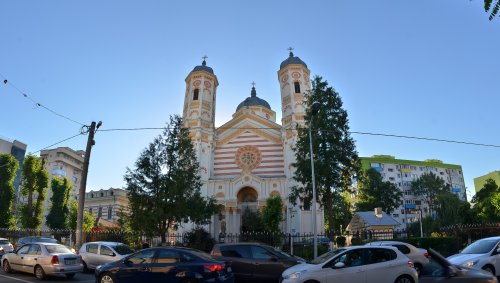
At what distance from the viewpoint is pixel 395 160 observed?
263ft

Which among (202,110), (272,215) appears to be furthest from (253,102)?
(272,215)

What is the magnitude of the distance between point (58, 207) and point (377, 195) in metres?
44.5

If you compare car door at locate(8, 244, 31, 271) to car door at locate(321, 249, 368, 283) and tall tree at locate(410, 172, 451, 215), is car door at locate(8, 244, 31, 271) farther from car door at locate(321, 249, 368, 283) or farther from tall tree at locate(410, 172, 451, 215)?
tall tree at locate(410, 172, 451, 215)

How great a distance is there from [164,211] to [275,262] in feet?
33.3

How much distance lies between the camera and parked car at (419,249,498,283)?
28.5ft

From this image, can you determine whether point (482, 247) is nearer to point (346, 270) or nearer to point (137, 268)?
point (346, 270)

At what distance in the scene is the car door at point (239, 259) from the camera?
12.2 meters

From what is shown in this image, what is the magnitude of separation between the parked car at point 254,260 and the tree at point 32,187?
32.0 metres

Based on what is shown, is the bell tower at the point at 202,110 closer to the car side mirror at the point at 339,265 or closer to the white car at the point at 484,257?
the white car at the point at 484,257

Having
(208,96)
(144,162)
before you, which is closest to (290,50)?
(208,96)

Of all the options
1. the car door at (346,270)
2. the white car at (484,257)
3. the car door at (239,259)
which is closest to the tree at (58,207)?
the car door at (239,259)

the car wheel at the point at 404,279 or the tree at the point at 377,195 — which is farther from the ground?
the tree at the point at 377,195

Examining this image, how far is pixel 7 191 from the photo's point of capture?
1415 inches

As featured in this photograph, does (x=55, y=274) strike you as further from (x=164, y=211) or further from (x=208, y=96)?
(x=208, y=96)
